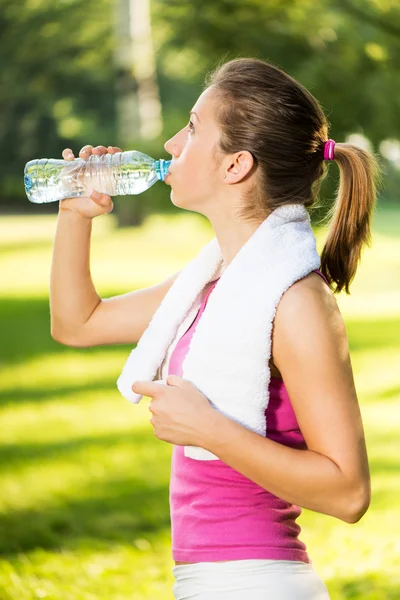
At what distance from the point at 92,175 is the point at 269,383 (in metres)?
0.85

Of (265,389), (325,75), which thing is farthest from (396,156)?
(265,389)

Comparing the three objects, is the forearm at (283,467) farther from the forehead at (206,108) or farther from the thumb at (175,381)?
the forehead at (206,108)

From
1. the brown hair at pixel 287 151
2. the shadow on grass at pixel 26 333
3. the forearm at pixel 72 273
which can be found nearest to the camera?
the brown hair at pixel 287 151

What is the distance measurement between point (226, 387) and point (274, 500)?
0.26 meters

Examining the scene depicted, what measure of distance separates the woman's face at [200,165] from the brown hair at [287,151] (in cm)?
2

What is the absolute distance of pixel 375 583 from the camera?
14.4ft

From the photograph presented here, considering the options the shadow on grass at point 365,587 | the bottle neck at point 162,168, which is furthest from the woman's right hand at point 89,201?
the shadow on grass at point 365,587

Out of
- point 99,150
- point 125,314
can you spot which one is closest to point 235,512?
point 125,314

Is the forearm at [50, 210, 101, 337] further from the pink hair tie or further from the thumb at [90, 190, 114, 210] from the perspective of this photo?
the pink hair tie

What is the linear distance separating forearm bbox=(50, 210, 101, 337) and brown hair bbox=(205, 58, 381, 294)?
0.52 m

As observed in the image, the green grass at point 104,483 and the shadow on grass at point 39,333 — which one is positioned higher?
the green grass at point 104,483

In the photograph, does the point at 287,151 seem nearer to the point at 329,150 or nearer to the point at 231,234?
the point at 329,150

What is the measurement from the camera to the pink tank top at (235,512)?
79.7 inches

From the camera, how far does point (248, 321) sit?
1990 millimetres
